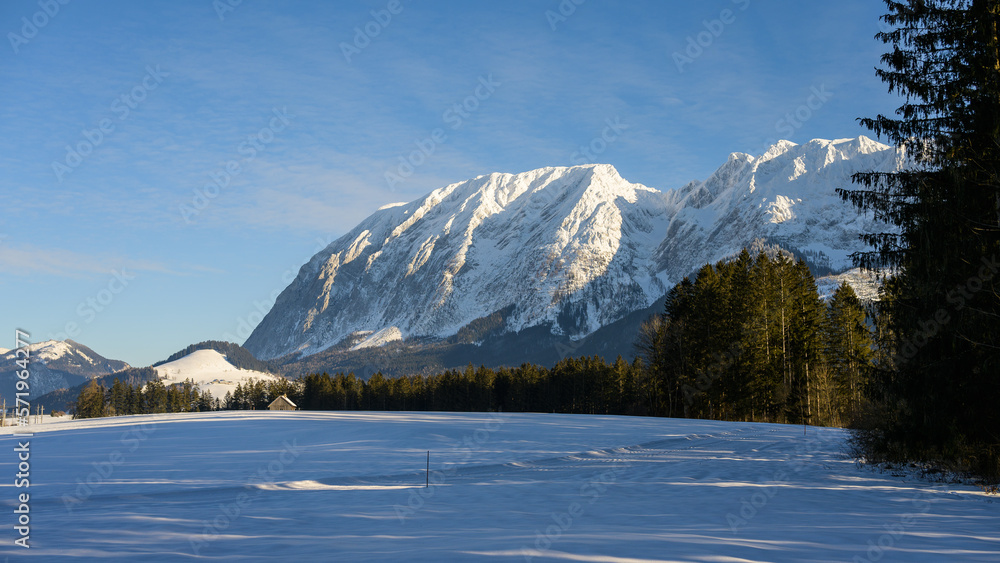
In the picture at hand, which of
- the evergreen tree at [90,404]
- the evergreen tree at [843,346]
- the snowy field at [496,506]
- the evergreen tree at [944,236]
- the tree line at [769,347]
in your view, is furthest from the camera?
the evergreen tree at [90,404]

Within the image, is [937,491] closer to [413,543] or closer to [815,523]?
[815,523]

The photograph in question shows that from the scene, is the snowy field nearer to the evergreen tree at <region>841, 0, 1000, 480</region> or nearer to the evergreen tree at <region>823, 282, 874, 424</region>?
the evergreen tree at <region>841, 0, 1000, 480</region>

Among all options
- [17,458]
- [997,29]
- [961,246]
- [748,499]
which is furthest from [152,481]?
[997,29]

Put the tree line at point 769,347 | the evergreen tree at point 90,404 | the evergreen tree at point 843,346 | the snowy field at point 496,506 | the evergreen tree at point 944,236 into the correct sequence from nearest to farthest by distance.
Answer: the snowy field at point 496,506, the evergreen tree at point 944,236, the tree line at point 769,347, the evergreen tree at point 843,346, the evergreen tree at point 90,404

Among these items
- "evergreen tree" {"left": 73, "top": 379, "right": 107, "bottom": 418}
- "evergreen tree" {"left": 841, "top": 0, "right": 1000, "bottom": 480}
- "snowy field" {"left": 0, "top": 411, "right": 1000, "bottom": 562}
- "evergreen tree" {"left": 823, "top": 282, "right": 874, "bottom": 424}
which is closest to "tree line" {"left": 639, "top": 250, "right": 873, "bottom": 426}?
"evergreen tree" {"left": 823, "top": 282, "right": 874, "bottom": 424}

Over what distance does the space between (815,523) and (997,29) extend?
44.5 feet

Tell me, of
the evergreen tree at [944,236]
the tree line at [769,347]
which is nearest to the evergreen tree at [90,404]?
the tree line at [769,347]

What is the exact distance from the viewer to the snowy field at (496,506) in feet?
31.0

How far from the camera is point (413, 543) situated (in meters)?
9.90

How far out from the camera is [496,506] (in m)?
13.4

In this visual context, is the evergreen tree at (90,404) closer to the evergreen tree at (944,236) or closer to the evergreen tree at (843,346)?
the evergreen tree at (843,346)

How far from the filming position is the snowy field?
946cm

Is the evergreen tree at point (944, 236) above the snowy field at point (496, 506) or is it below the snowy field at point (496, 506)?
above

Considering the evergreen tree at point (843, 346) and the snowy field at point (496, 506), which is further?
the evergreen tree at point (843, 346)
